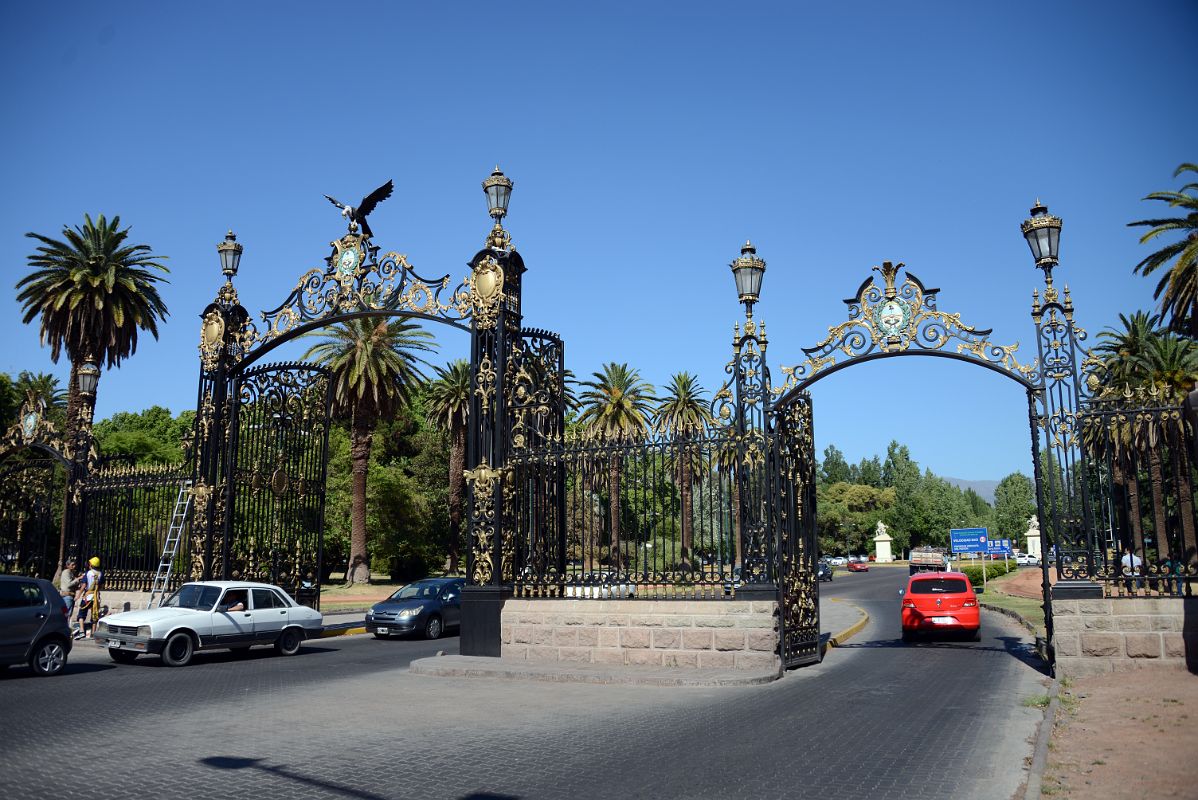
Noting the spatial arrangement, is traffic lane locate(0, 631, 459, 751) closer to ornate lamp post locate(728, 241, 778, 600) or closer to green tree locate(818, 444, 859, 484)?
ornate lamp post locate(728, 241, 778, 600)

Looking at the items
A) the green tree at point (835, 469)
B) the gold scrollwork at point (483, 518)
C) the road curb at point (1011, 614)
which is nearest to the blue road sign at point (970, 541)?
the road curb at point (1011, 614)

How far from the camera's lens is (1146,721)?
954 centimetres

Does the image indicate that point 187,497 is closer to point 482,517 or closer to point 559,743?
point 482,517

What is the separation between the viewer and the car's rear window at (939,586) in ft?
67.8

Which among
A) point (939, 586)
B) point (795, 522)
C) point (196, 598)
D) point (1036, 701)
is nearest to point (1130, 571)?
point (1036, 701)

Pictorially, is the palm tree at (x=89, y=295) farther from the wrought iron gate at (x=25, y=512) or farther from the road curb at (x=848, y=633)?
the road curb at (x=848, y=633)

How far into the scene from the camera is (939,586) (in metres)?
20.9

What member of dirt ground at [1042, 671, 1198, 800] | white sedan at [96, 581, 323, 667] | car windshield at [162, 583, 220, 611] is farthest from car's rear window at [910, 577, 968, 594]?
car windshield at [162, 583, 220, 611]

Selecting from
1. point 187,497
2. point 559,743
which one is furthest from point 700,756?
point 187,497

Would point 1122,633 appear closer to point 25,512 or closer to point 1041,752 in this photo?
point 1041,752

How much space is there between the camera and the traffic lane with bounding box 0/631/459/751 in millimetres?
11547

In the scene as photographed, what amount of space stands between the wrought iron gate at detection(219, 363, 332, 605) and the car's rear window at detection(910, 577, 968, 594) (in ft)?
46.3

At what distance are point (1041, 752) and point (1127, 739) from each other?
47.2 inches

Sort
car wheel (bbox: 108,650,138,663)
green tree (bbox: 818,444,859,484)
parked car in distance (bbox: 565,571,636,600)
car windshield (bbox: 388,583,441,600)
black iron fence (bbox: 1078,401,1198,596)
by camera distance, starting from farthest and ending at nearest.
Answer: green tree (bbox: 818,444,859,484) < car windshield (bbox: 388,583,441,600) < car wheel (bbox: 108,650,138,663) < parked car in distance (bbox: 565,571,636,600) < black iron fence (bbox: 1078,401,1198,596)
